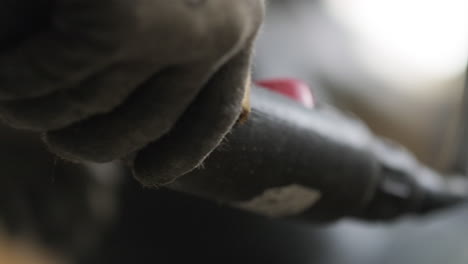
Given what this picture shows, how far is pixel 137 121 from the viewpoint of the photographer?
9.6 inches

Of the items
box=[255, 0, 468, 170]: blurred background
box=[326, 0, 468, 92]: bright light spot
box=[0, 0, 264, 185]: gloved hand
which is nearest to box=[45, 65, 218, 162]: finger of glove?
box=[0, 0, 264, 185]: gloved hand

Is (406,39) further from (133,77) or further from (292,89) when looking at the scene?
(133,77)

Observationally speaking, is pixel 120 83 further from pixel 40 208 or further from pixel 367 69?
pixel 367 69

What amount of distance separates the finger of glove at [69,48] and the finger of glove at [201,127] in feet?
0.18

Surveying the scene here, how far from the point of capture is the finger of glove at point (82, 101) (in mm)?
221

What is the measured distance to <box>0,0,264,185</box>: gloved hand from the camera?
21 cm

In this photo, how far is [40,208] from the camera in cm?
77

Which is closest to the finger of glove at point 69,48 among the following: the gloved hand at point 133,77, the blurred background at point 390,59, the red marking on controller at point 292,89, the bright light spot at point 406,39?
the gloved hand at point 133,77

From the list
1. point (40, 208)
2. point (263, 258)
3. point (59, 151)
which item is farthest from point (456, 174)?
point (59, 151)

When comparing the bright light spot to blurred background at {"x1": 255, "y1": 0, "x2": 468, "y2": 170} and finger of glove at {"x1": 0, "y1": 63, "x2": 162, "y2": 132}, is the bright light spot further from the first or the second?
finger of glove at {"x1": 0, "y1": 63, "x2": 162, "y2": 132}

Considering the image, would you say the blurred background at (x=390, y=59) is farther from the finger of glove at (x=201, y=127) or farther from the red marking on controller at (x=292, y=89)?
the finger of glove at (x=201, y=127)

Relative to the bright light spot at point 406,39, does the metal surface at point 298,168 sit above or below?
above

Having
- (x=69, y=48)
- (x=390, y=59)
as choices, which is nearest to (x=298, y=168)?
(x=69, y=48)

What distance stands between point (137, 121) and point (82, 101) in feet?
0.08
